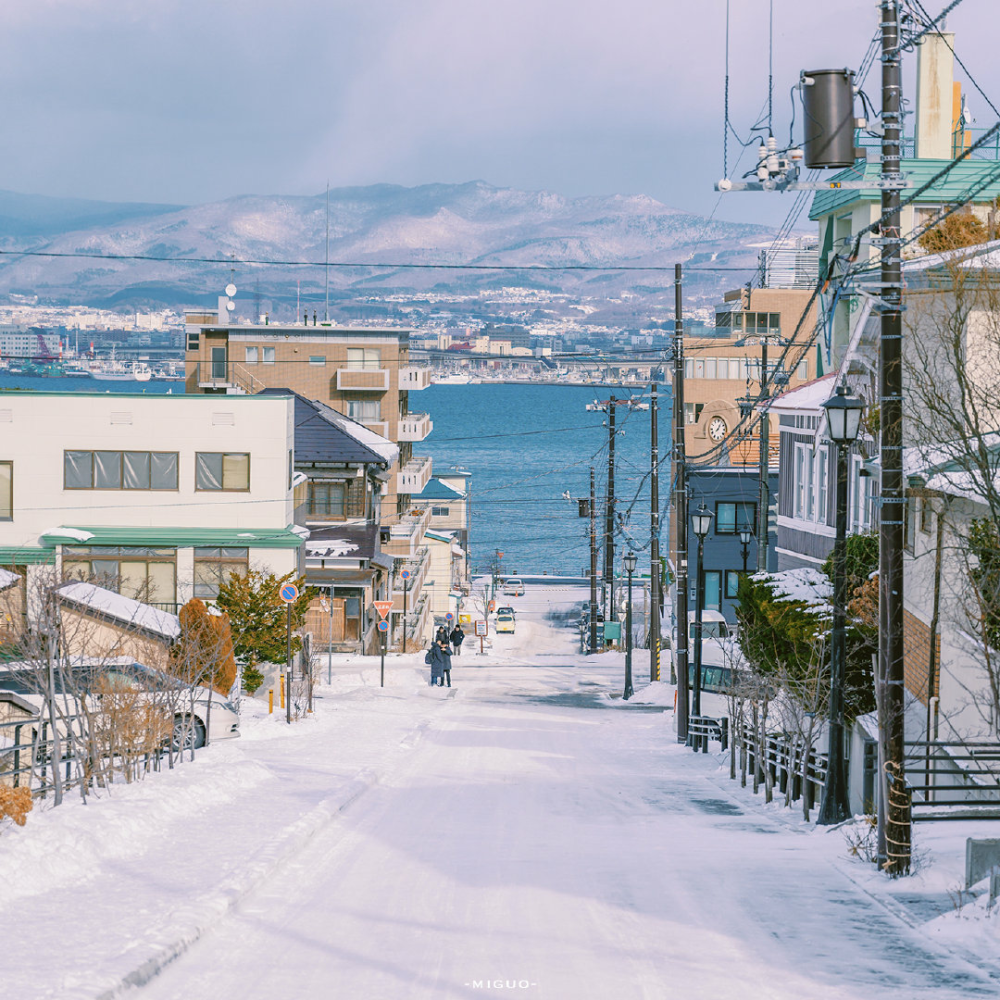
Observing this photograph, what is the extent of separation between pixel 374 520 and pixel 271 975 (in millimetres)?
52993

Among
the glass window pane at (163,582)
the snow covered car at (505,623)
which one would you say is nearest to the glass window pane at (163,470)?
the glass window pane at (163,582)

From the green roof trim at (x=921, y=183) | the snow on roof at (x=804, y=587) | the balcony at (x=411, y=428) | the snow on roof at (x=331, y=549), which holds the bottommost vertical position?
the snow on roof at (x=331, y=549)

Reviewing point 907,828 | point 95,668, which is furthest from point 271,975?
point 95,668

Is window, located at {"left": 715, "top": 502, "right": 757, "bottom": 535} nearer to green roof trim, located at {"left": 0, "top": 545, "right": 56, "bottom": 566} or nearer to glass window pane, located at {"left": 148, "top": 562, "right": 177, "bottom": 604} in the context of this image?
glass window pane, located at {"left": 148, "top": 562, "right": 177, "bottom": 604}

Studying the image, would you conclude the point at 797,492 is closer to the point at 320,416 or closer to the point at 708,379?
the point at 320,416

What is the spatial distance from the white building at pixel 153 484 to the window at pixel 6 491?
30 mm

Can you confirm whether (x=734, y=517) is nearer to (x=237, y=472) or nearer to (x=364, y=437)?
(x=364, y=437)

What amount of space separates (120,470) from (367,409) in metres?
40.3

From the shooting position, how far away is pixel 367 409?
80.2 m

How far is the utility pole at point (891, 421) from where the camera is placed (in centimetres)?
1290

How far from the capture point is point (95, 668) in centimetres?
1970

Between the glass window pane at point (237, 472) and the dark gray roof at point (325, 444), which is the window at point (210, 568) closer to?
the glass window pane at point (237, 472)

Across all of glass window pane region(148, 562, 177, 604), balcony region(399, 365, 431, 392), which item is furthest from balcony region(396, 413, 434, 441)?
glass window pane region(148, 562, 177, 604)

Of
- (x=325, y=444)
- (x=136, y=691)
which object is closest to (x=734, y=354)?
(x=325, y=444)
